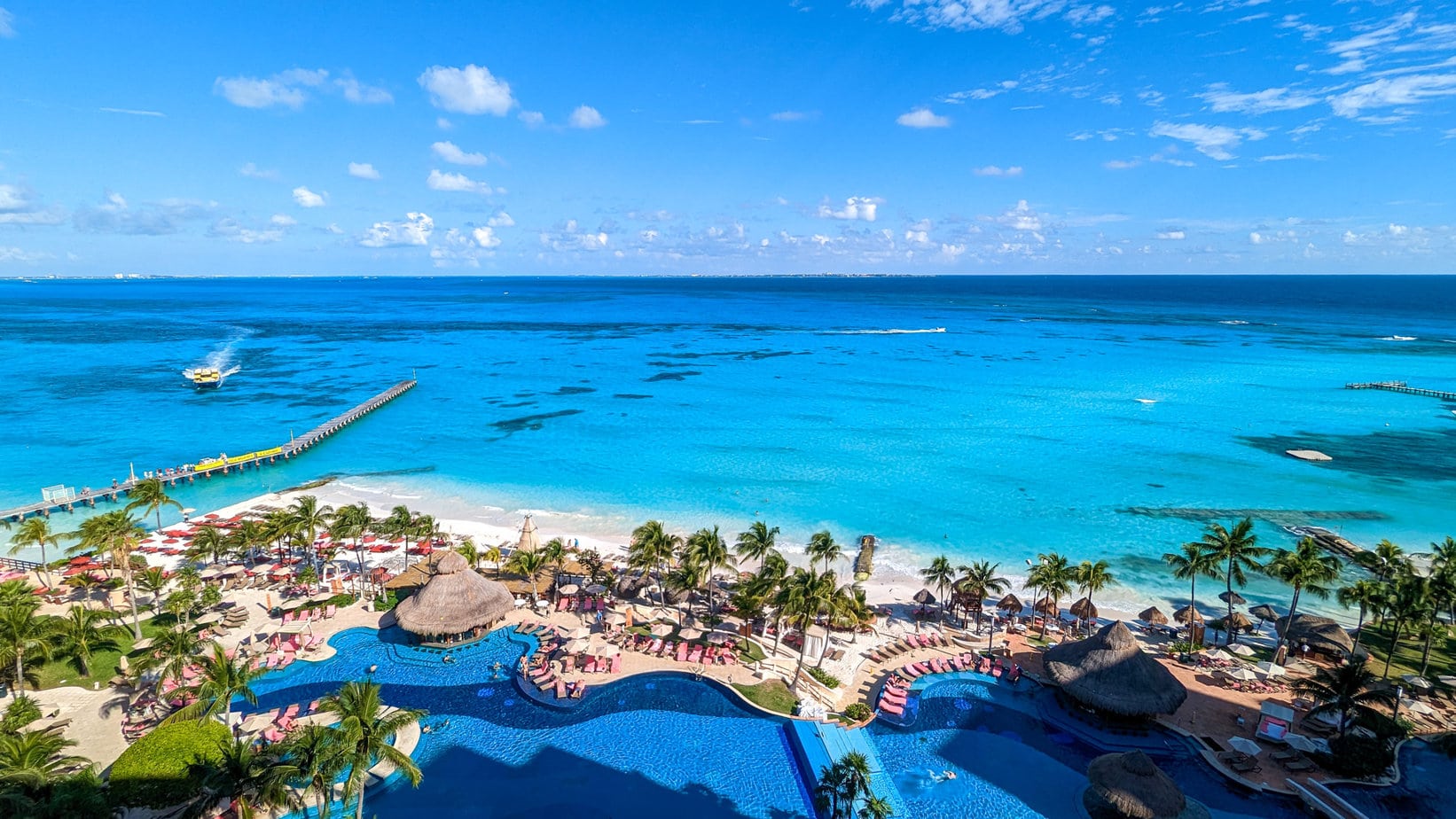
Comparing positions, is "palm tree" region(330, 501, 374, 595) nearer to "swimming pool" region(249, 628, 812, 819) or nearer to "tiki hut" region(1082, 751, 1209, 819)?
"swimming pool" region(249, 628, 812, 819)

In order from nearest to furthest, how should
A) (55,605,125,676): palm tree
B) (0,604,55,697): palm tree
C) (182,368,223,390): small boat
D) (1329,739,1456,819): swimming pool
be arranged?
1. (1329,739,1456,819): swimming pool
2. (0,604,55,697): palm tree
3. (55,605,125,676): palm tree
4. (182,368,223,390): small boat

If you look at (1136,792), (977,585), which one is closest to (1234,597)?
(977,585)

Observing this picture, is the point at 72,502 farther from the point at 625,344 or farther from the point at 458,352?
the point at 625,344

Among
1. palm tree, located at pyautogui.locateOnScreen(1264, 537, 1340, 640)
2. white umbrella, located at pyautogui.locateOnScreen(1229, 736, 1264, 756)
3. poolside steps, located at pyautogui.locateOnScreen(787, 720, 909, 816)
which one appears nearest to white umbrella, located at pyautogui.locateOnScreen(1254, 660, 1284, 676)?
palm tree, located at pyautogui.locateOnScreen(1264, 537, 1340, 640)

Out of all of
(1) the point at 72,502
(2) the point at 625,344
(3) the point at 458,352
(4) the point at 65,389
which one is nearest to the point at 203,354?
(4) the point at 65,389

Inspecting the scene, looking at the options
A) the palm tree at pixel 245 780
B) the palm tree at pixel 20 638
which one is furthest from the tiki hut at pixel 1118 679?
the palm tree at pixel 20 638

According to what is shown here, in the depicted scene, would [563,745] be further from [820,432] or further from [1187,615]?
[820,432]
